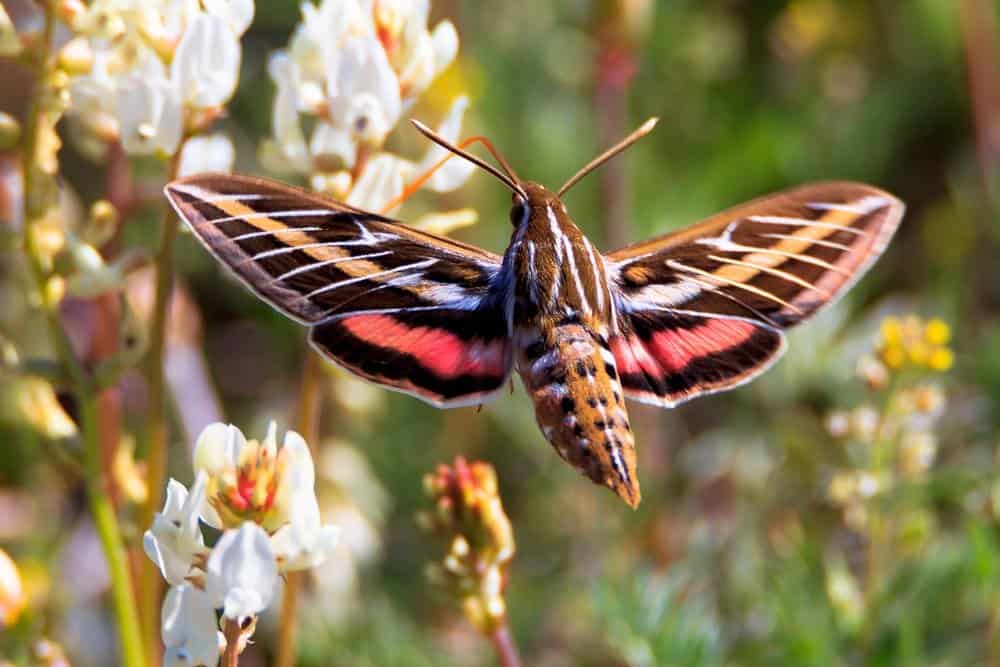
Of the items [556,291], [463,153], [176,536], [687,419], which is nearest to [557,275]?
[556,291]

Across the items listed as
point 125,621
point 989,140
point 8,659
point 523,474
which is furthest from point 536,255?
point 989,140

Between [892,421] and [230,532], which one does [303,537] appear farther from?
[892,421]

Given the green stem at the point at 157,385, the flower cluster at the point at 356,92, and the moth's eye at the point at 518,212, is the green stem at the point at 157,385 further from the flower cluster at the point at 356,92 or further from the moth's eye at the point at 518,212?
the moth's eye at the point at 518,212

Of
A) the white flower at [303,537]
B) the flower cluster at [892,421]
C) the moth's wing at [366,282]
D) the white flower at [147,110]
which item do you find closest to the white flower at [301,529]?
the white flower at [303,537]

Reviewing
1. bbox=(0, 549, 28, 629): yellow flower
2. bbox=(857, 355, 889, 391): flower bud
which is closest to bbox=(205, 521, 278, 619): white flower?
bbox=(0, 549, 28, 629): yellow flower

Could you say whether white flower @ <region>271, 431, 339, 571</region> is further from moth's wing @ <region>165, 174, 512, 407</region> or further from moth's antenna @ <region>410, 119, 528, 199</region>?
moth's antenna @ <region>410, 119, 528, 199</region>
